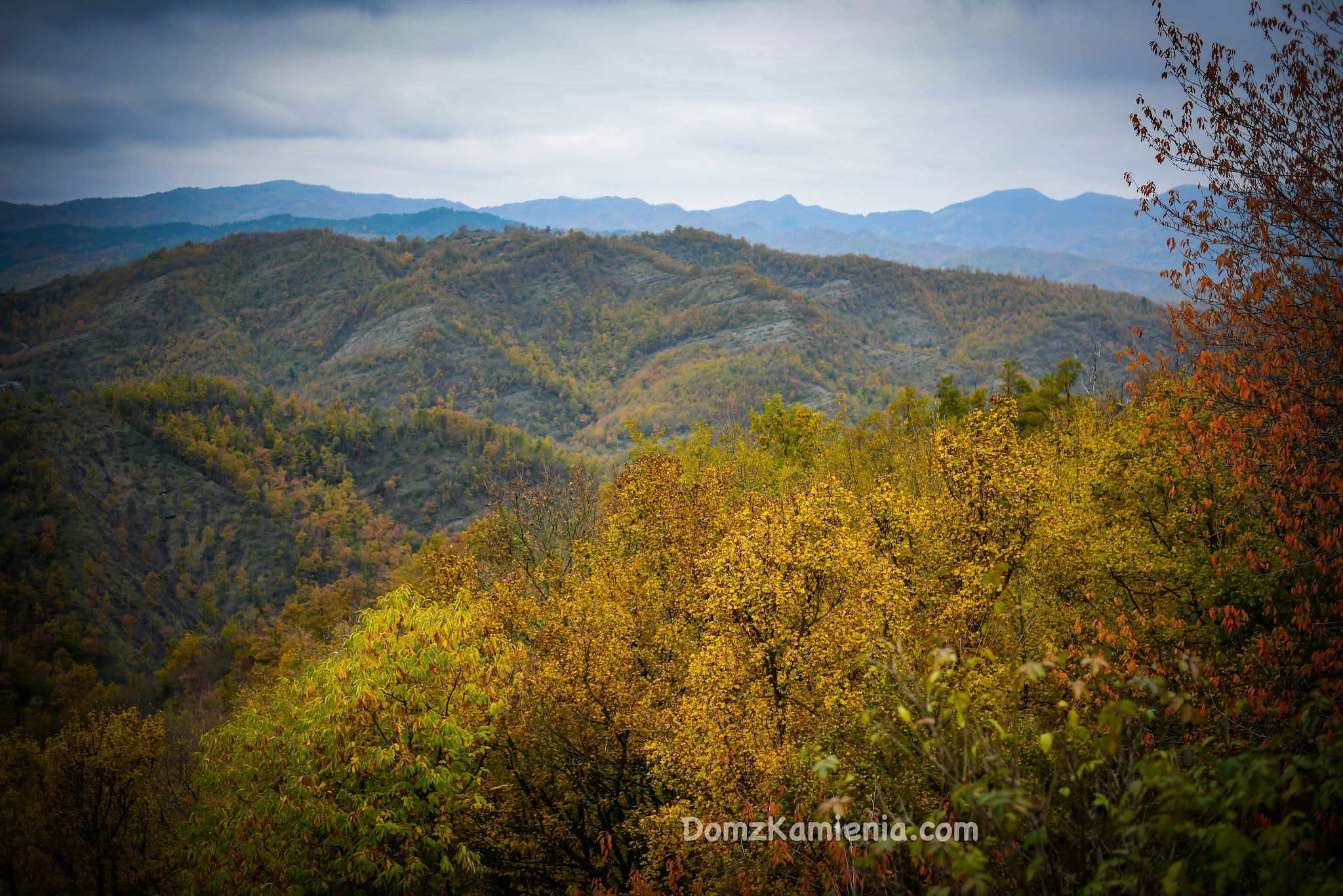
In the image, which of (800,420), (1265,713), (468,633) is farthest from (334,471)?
(1265,713)

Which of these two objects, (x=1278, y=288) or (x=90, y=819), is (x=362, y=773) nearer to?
(x=1278, y=288)

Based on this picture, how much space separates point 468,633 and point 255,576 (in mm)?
157284

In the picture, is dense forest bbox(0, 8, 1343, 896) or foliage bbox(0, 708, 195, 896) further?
foliage bbox(0, 708, 195, 896)

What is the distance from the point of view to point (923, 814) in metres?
12.3

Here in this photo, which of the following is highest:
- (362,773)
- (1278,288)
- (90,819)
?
(1278,288)

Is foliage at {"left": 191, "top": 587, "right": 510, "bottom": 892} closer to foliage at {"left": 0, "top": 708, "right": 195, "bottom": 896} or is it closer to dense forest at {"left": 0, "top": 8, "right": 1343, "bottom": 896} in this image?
dense forest at {"left": 0, "top": 8, "right": 1343, "bottom": 896}

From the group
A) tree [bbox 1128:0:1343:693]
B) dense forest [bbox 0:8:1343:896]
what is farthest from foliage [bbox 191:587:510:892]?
tree [bbox 1128:0:1343:693]

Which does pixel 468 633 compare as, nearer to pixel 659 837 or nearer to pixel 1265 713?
pixel 659 837

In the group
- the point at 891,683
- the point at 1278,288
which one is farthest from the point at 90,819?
the point at 1278,288

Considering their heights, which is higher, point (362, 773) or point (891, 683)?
point (891, 683)

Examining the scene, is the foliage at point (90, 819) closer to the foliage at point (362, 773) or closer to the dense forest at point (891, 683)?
the dense forest at point (891, 683)

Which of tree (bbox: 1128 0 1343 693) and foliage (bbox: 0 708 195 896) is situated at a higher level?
tree (bbox: 1128 0 1343 693)

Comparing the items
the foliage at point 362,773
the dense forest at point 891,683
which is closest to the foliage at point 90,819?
the dense forest at point 891,683

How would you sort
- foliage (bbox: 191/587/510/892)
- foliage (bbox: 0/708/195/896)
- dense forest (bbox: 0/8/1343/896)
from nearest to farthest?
dense forest (bbox: 0/8/1343/896), foliage (bbox: 191/587/510/892), foliage (bbox: 0/708/195/896)
